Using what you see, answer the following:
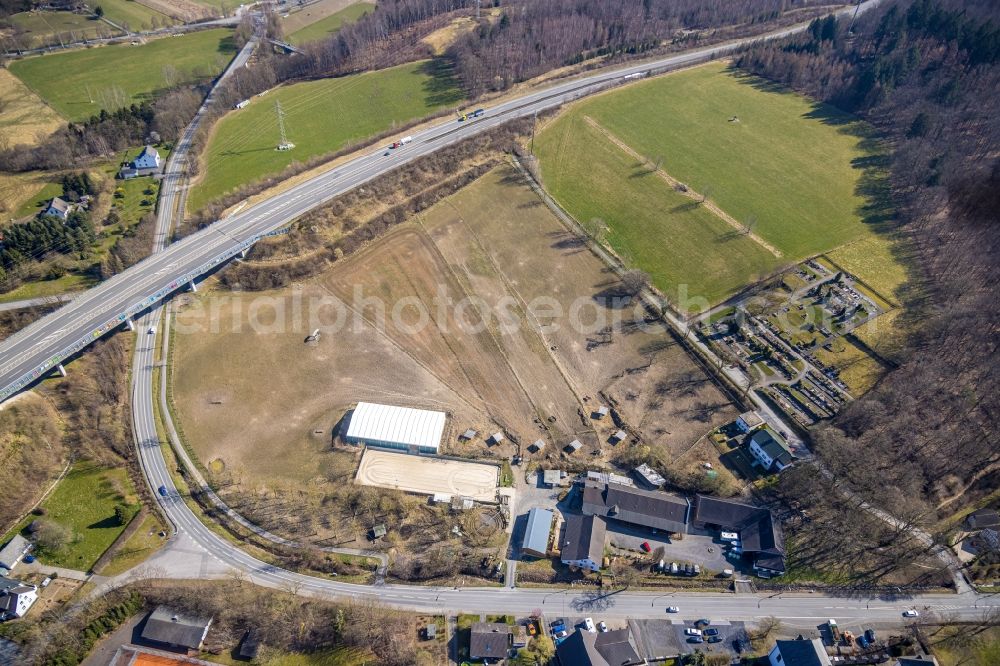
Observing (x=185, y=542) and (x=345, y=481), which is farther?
(x=345, y=481)

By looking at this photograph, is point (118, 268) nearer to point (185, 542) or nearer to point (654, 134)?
point (185, 542)

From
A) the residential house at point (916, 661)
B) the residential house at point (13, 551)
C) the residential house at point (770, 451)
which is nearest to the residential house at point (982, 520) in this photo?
the residential house at point (916, 661)

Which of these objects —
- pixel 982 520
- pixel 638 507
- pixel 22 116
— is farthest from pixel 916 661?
pixel 22 116

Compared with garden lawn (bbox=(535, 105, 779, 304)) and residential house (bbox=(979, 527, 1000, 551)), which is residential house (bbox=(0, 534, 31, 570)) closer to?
garden lawn (bbox=(535, 105, 779, 304))

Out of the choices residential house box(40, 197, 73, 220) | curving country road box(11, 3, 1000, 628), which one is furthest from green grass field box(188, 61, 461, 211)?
residential house box(40, 197, 73, 220)

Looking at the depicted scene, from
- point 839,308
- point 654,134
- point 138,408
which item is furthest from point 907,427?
point 138,408

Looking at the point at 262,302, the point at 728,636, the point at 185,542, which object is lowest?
the point at 728,636

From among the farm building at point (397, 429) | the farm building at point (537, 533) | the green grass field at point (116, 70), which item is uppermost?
the green grass field at point (116, 70)

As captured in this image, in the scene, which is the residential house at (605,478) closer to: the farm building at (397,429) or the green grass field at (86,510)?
the farm building at (397,429)

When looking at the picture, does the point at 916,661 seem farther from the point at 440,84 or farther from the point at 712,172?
the point at 440,84
